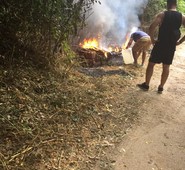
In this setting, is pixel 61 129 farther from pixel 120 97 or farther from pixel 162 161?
pixel 120 97

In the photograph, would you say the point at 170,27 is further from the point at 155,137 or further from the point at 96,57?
the point at 96,57

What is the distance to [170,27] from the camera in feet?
22.4

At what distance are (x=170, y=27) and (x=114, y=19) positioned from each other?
6.90m

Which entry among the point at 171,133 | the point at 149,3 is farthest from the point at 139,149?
the point at 149,3

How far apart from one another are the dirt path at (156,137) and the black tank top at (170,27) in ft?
4.20

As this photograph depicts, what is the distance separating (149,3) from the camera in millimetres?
14594

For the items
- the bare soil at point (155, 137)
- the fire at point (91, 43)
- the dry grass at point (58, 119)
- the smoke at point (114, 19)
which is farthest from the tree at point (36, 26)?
the smoke at point (114, 19)

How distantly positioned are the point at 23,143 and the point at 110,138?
1432 millimetres

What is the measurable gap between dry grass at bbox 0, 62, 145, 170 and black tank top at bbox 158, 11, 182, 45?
150 cm

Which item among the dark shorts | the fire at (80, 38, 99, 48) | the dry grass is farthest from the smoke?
the dry grass

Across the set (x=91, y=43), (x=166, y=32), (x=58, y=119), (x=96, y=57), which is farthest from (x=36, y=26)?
(x=91, y=43)

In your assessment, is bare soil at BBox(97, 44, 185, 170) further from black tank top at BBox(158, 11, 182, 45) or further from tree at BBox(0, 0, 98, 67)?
tree at BBox(0, 0, 98, 67)

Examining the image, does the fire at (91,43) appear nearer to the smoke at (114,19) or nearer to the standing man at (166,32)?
the smoke at (114,19)

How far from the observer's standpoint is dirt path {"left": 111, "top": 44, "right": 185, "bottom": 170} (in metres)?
4.27
